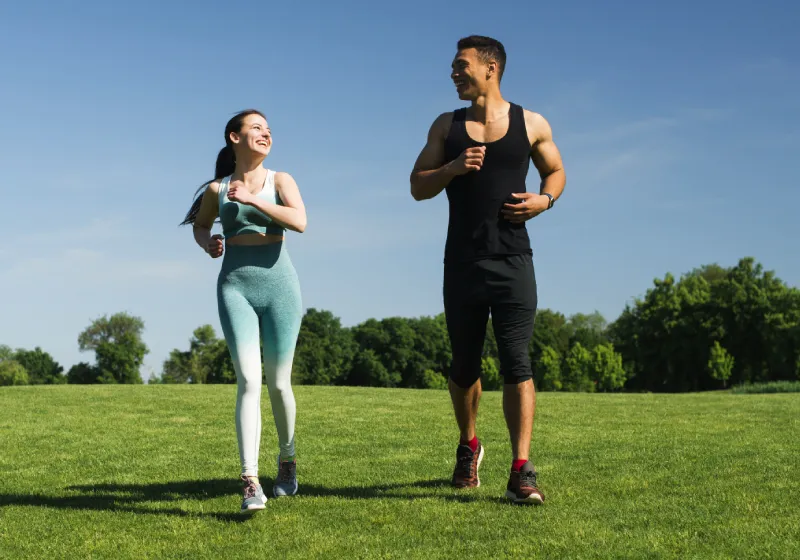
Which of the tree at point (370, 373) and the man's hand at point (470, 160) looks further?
the tree at point (370, 373)

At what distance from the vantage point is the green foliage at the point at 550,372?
68938 mm

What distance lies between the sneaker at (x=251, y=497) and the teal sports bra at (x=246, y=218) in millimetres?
1656

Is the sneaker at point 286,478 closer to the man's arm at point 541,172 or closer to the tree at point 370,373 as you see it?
the man's arm at point 541,172

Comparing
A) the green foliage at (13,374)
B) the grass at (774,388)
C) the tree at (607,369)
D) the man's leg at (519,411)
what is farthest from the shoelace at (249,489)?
the green foliage at (13,374)

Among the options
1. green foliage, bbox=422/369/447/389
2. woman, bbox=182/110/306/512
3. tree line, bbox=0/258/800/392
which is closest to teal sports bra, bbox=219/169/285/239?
woman, bbox=182/110/306/512

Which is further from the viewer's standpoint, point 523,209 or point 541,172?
point 541,172

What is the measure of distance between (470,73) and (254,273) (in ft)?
6.81

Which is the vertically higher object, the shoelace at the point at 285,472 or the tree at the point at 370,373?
the tree at the point at 370,373

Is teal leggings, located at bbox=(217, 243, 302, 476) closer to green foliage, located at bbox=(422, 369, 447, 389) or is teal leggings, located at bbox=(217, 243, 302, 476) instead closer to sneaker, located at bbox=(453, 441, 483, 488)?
sneaker, located at bbox=(453, 441, 483, 488)

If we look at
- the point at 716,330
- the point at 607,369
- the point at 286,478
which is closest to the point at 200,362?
the point at 607,369

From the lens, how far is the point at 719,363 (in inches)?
2265

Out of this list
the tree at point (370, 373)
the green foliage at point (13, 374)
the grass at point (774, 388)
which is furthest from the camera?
the green foliage at point (13, 374)

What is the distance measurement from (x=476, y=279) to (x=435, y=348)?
80.0m

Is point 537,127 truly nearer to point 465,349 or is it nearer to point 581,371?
point 465,349
